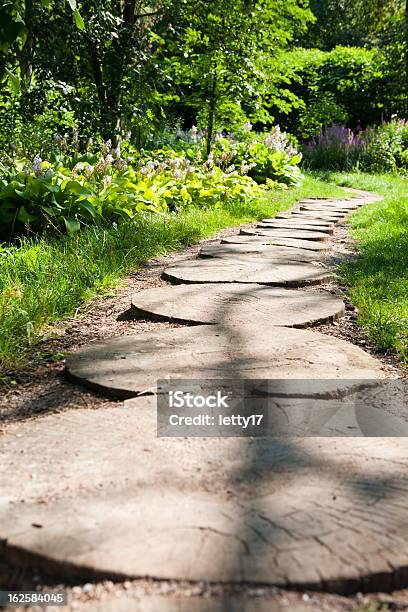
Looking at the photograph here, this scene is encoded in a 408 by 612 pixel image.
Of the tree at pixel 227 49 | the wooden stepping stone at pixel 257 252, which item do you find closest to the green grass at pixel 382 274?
the wooden stepping stone at pixel 257 252

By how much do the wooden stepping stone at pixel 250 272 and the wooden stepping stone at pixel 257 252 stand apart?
133 millimetres

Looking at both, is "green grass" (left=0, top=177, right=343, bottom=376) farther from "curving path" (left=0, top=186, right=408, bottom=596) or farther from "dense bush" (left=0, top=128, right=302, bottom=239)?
"curving path" (left=0, top=186, right=408, bottom=596)

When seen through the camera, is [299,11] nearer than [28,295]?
No

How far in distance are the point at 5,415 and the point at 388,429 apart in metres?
0.99

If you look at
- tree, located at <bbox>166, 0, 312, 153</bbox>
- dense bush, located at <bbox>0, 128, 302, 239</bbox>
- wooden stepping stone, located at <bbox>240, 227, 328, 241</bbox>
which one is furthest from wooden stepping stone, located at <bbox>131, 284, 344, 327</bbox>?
tree, located at <bbox>166, 0, 312, 153</bbox>

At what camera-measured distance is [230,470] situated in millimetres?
1226

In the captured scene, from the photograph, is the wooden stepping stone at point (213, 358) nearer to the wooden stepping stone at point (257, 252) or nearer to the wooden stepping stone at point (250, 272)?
the wooden stepping stone at point (250, 272)

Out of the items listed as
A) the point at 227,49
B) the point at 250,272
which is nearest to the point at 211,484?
the point at 250,272

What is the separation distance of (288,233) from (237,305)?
89.4 inches

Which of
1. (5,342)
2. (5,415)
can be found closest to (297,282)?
(5,342)

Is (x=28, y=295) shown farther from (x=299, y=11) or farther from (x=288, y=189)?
(x=299, y=11)

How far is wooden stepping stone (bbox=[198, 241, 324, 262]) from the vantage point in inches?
147

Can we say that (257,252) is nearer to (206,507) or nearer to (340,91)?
(206,507)

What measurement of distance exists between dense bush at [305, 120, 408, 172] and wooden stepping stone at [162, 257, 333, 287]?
945 centimetres
